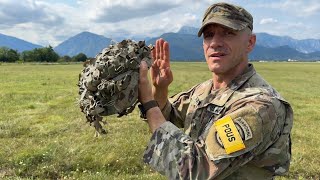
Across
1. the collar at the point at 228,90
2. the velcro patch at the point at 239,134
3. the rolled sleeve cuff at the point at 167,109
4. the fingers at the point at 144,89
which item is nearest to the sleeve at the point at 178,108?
the rolled sleeve cuff at the point at 167,109

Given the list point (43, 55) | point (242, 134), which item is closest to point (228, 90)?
point (242, 134)

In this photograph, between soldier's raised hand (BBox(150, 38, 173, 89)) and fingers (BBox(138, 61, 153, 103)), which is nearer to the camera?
fingers (BBox(138, 61, 153, 103))

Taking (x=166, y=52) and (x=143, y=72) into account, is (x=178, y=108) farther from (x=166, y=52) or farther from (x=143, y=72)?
(x=143, y=72)

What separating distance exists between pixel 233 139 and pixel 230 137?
26mm

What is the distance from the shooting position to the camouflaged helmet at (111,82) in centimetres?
344

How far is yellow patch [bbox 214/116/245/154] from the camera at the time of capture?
294cm

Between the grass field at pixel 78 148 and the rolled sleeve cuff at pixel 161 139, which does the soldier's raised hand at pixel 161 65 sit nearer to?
the rolled sleeve cuff at pixel 161 139

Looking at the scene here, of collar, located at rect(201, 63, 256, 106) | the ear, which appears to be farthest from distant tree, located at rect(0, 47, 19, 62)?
the ear

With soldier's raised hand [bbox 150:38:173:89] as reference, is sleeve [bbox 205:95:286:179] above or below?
below

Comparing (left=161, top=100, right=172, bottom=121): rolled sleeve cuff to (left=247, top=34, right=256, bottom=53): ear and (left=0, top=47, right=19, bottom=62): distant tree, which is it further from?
(left=0, top=47, right=19, bottom=62): distant tree

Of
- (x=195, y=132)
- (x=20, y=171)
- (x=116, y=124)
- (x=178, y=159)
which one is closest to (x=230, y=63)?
(x=195, y=132)

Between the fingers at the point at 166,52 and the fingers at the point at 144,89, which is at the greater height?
the fingers at the point at 166,52

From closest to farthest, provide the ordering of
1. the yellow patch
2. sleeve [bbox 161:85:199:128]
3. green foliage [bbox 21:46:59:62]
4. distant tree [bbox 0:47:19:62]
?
the yellow patch, sleeve [bbox 161:85:199:128], distant tree [bbox 0:47:19:62], green foliage [bbox 21:46:59:62]

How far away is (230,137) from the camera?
2953 mm
